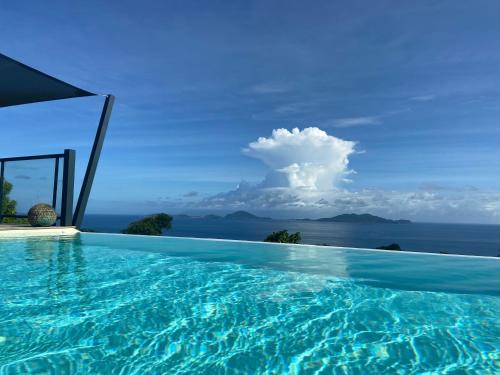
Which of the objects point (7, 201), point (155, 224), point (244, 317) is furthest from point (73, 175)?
point (155, 224)

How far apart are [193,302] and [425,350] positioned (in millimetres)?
3047

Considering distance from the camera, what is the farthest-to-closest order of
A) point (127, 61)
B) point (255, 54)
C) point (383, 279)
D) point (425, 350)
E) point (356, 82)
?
point (356, 82)
point (255, 54)
point (127, 61)
point (383, 279)
point (425, 350)

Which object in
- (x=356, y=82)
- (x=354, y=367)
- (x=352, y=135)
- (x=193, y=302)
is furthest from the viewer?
(x=352, y=135)

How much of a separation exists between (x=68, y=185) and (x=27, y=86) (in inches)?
169

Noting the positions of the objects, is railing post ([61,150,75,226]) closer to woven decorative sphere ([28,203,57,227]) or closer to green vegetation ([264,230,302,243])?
woven decorative sphere ([28,203,57,227])

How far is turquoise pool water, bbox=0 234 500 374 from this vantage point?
10.9 ft

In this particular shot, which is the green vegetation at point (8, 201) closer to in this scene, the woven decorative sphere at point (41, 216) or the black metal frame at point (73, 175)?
the woven decorative sphere at point (41, 216)

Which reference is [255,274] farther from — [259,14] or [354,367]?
[259,14]

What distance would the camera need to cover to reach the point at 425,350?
12.0 feet

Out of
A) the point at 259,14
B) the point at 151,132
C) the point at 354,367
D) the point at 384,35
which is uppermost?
the point at 259,14

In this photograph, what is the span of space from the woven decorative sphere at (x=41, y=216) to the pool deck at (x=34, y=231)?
0.33 meters

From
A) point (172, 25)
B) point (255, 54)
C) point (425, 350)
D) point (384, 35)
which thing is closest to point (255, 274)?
point (425, 350)

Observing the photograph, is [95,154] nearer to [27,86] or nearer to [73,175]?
[73,175]

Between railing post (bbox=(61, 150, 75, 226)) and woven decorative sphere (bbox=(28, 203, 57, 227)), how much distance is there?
0.45m
